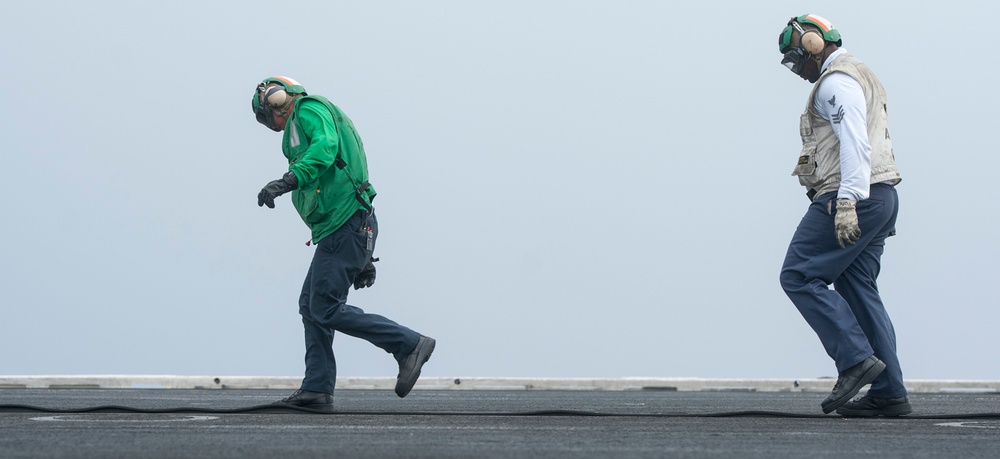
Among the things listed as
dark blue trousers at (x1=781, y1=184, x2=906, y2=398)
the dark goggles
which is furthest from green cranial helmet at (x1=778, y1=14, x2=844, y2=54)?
the dark goggles

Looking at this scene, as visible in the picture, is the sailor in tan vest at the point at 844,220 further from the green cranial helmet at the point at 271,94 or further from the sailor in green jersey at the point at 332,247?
the green cranial helmet at the point at 271,94

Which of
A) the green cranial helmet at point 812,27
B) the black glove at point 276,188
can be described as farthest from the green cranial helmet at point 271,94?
the green cranial helmet at point 812,27

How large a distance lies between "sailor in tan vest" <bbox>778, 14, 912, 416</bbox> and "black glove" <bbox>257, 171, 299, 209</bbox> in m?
2.25

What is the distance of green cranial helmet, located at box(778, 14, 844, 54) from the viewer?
662 centimetres

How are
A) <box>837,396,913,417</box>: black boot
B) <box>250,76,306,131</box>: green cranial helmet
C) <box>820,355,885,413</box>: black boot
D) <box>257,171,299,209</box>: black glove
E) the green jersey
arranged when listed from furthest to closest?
1. <box>250,76,306,131</box>: green cranial helmet
2. the green jersey
3. <box>257,171,299,209</box>: black glove
4. <box>837,396,913,417</box>: black boot
5. <box>820,355,885,413</box>: black boot

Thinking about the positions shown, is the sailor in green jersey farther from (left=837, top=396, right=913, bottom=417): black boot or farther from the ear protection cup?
the ear protection cup

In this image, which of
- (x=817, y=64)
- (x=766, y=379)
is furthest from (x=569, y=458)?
(x=766, y=379)

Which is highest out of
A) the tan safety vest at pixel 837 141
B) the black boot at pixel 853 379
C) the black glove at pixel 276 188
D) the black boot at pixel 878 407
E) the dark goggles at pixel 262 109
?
the dark goggles at pixel 262 109

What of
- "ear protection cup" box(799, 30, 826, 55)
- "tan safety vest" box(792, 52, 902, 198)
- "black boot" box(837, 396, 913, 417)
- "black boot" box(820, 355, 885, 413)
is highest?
"ear protection cup" box(799, 30, 826, 55)

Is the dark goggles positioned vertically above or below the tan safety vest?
above

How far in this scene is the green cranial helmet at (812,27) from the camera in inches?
261

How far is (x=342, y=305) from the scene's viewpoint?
7000 mm

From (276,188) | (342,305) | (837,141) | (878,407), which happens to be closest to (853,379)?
(878,407)

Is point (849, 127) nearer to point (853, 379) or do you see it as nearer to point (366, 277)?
point (853, 379)
